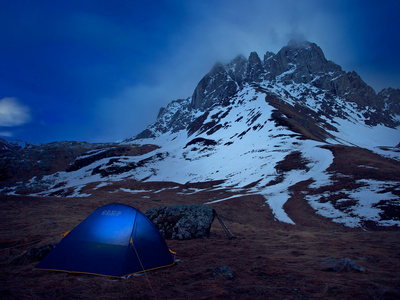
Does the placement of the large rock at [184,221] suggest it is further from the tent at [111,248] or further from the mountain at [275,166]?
the mountain at [275,166]

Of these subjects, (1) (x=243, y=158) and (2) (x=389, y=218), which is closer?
(2) (x=389, y=218)

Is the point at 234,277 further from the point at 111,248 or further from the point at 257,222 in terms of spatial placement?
the point at 257,222

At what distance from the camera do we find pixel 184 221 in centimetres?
1180

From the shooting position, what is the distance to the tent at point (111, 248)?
6.23 metres

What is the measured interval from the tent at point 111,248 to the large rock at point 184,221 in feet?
14.2

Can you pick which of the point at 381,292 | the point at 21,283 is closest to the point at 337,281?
the point at 381,292

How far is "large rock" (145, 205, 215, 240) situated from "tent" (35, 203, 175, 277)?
4.32m

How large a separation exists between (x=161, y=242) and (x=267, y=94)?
433ft

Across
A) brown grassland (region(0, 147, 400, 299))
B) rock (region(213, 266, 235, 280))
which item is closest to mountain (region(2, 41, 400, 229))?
brown grassland (region(0, 147, 400, 299))

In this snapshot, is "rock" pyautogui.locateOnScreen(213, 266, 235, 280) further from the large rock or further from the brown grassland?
the large rock

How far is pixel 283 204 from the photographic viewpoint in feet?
87.9

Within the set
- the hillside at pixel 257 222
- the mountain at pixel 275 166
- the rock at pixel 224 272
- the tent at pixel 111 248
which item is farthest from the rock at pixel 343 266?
the mountain at pixel 275 166

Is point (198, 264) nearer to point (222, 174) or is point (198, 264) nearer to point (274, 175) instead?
point (274, 175)

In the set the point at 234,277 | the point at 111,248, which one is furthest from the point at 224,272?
the point at 111,248
